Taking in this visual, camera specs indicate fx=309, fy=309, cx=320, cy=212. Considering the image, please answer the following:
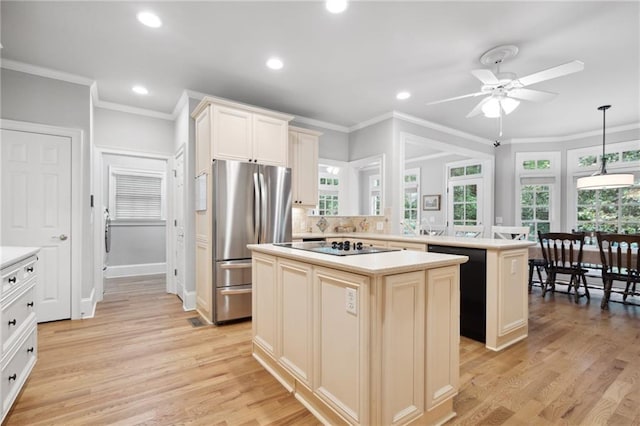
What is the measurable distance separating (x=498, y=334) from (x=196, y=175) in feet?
12.2

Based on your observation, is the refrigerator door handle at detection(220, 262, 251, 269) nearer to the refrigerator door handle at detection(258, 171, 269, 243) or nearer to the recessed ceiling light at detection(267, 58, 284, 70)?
the refrigerator door handle at detection(258, 171, 269, 243)

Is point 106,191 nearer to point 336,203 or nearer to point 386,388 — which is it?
point 336,203

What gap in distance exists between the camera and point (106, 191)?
19.8ft

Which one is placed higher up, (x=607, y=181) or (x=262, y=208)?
(x=607, y=181)

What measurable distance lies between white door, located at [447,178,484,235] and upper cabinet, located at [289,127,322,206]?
391cm

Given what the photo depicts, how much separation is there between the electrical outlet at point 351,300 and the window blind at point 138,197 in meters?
6.14

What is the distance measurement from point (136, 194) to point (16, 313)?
196 inches

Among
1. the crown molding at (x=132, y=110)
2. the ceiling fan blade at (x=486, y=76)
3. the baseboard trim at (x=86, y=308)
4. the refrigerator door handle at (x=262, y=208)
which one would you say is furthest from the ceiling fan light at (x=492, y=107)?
the baseboard trim at (x=86, y=308)

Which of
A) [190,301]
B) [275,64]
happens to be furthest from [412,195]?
[190,301]

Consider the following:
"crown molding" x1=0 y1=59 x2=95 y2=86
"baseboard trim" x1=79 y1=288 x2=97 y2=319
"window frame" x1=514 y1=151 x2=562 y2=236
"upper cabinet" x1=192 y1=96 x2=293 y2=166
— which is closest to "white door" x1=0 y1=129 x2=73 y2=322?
"baseboard trim" x1=79 y1=288 x2=97 y2=319

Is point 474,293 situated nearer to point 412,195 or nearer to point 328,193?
point 328,193

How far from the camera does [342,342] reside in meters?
1.65

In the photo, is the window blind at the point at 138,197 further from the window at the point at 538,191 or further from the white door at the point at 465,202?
the window at the point at 538,191

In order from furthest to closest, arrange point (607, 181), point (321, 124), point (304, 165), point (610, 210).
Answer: point (610, 210) < point (321, 124) < point (304, 165) < point (607, 181)
